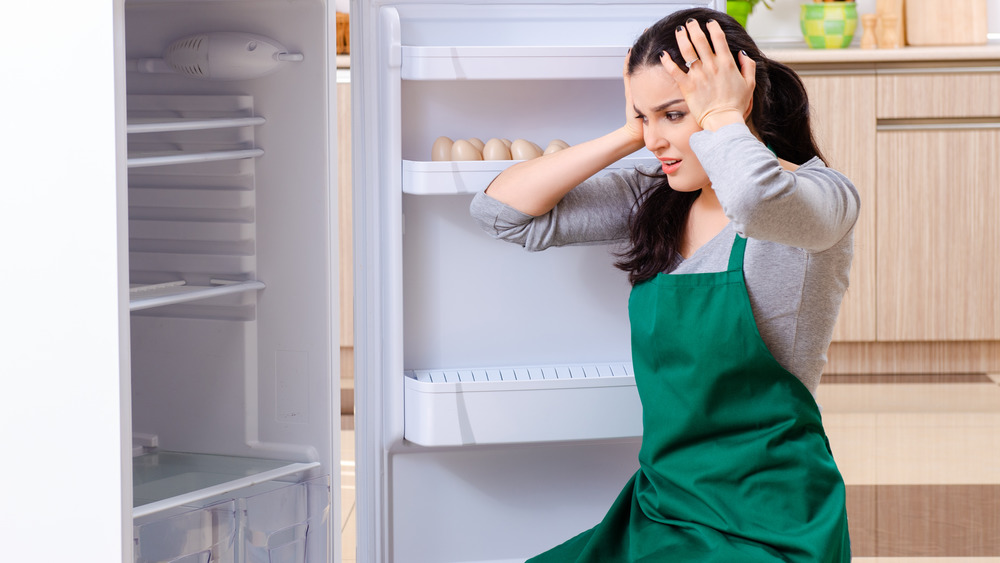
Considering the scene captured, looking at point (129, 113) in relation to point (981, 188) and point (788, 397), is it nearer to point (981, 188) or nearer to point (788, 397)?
point (788, 397)

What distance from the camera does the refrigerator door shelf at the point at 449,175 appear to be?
139 centimetres

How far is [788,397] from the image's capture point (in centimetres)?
119

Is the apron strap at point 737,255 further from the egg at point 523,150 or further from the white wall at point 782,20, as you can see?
the white wall at point 782,20

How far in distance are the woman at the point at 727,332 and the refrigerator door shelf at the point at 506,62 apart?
173 mm

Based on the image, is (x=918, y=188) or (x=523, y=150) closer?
(x=523, y=150)

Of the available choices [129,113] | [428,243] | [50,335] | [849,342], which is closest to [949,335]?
[849,342]

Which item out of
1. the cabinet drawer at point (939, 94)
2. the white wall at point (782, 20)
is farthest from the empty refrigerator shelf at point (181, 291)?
the white wall at point (782, 20)

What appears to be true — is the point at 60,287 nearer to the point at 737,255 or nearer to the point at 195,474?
the point at 195,474

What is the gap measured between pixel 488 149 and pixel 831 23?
2225mm

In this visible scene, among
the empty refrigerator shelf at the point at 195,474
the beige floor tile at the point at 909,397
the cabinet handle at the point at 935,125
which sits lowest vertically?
the beige floor tile at the point at 909,397

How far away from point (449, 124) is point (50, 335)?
674 mm

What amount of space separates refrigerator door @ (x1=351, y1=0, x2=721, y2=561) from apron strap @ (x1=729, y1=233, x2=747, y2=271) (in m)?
0.28

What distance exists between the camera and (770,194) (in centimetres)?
102

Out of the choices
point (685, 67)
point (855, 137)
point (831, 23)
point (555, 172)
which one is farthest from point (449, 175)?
point (831, 23)
